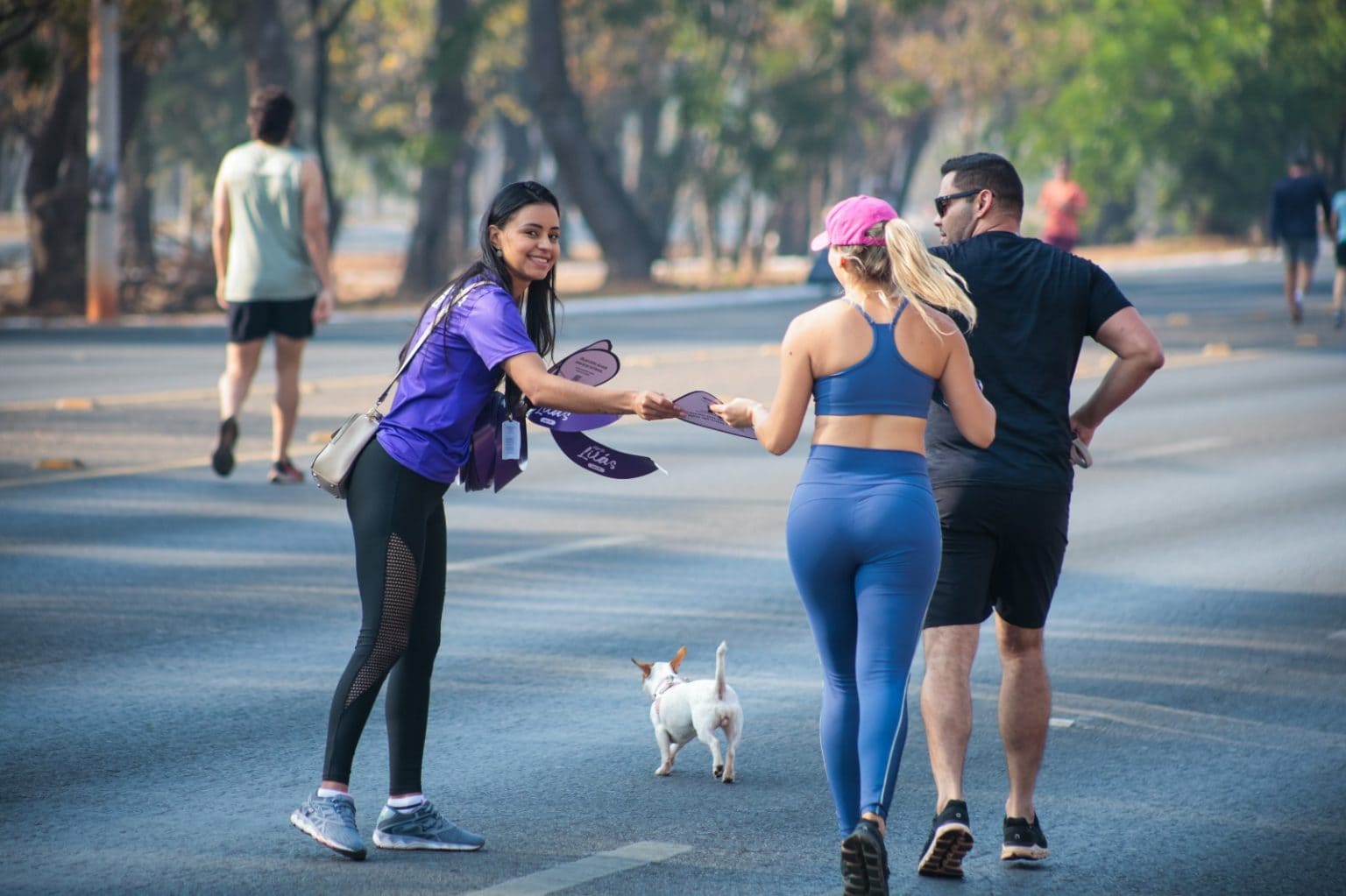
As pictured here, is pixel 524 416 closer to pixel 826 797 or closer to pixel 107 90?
pixel 826 797

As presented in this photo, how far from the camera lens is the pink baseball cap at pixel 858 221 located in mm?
4871

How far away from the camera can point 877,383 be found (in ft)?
15.9

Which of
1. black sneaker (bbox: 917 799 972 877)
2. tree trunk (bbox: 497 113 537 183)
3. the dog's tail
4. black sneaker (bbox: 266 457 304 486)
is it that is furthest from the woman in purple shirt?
tree trunk (bbox: 497 113 537 183)

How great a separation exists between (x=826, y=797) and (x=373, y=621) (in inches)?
63.6

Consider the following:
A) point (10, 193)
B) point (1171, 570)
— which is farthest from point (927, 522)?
point (10, 193)

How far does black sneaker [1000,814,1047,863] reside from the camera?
207 inches

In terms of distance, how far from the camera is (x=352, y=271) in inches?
1938

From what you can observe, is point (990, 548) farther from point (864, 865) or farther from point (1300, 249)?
point (1300, 249)

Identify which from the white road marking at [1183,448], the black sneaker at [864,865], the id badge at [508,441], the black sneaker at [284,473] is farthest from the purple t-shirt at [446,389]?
the white road marking at [1183,448]

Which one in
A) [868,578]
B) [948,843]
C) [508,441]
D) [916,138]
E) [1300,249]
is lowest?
[948,843]

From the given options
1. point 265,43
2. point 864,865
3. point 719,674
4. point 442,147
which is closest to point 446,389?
point 719,674

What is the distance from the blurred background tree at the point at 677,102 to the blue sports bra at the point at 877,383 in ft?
72.9

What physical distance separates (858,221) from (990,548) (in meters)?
1.08

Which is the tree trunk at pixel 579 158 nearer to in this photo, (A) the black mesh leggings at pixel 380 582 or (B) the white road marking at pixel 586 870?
(A) the black mesh leggings at pixel 380 582
